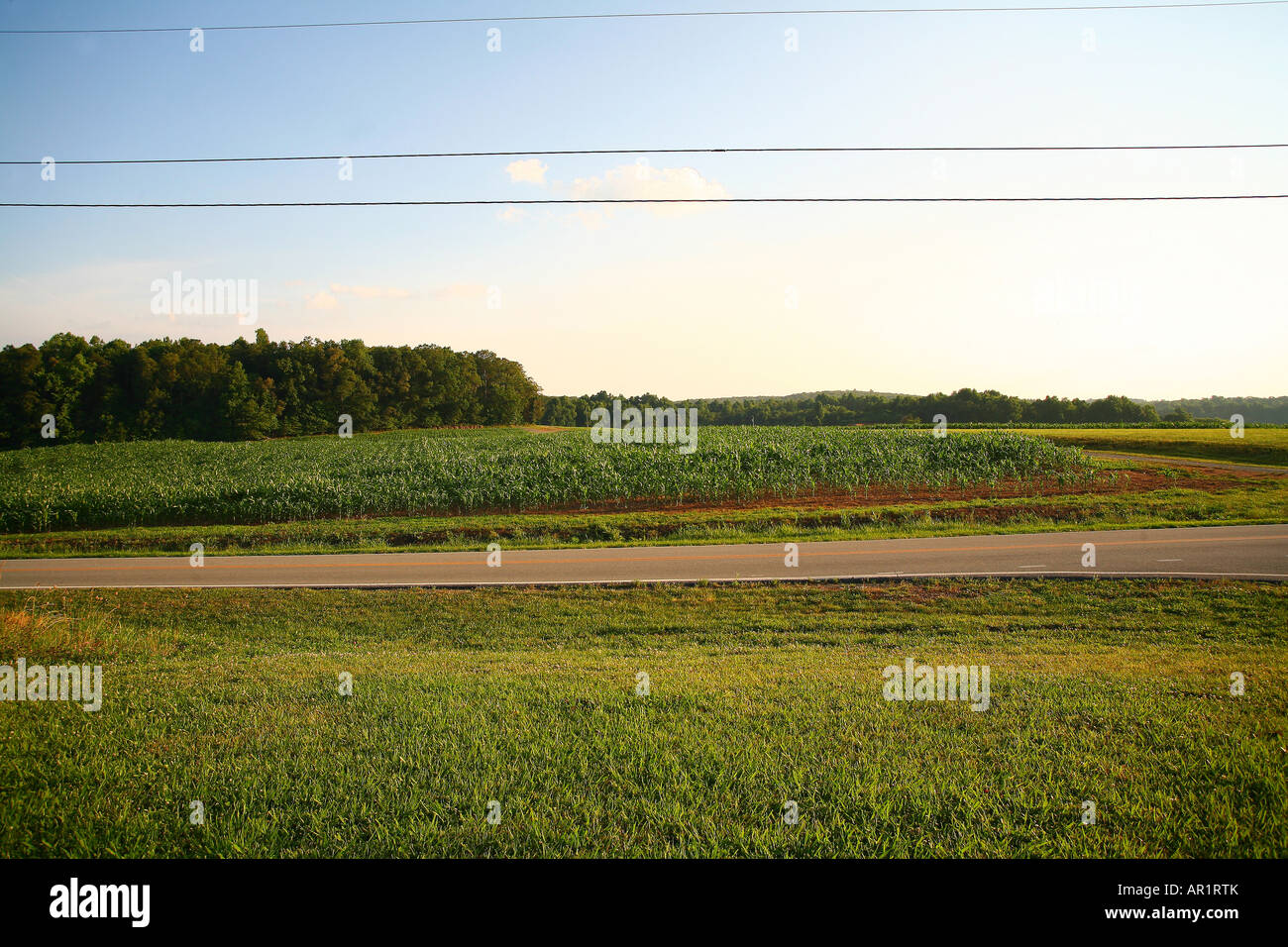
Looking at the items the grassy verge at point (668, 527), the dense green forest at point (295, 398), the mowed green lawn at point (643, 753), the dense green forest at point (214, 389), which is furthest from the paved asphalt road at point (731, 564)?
the dense green forest at point (214, 389)

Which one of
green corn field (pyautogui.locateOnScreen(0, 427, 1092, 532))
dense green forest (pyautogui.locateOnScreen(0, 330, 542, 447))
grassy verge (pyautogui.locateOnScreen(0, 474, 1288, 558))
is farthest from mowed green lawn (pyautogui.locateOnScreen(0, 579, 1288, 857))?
dense green forest (pyautogui.locateOnScreen(0, 330, 542, 447))

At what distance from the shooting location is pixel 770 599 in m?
10.9

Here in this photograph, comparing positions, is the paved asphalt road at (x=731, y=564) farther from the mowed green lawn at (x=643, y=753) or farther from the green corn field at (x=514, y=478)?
the green corn field at (x=514, y=478)

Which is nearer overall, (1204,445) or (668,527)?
(668,527)

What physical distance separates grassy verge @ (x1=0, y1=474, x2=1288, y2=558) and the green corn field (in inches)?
72.0

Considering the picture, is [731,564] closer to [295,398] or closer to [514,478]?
[514,478]

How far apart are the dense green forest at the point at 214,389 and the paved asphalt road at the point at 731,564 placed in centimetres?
4553

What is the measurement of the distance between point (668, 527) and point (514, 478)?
7.89m

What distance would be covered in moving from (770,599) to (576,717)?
680cm

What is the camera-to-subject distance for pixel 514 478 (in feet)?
75.6

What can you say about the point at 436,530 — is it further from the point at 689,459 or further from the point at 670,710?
the point at 670,710

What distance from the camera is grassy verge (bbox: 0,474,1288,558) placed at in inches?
651

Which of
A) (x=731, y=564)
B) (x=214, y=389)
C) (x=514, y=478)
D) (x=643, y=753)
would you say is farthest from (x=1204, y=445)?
(x=214, y=389)

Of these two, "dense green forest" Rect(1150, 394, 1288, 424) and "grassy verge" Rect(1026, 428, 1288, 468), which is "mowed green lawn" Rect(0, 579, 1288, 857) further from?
"dense green forest" Rect(1150, 394, 1288, 424)
